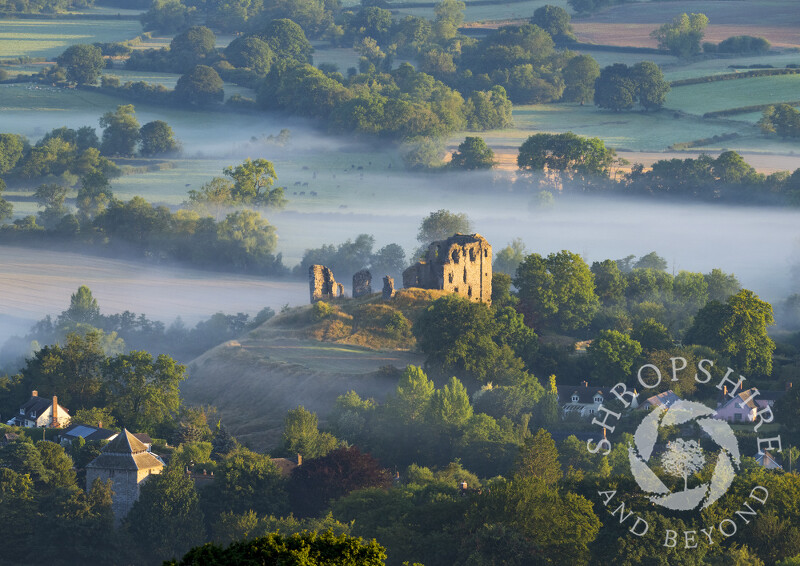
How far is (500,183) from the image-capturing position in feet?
554

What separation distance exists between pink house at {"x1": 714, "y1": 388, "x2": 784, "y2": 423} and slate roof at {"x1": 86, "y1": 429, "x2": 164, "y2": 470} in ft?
80.5

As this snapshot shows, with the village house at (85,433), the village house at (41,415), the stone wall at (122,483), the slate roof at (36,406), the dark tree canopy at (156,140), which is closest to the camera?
the stone wall at (122,483)

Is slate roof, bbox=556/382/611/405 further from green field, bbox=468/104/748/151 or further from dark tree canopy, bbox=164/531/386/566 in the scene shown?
green field, bbox=468/104/748/151

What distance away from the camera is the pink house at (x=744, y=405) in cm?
9525

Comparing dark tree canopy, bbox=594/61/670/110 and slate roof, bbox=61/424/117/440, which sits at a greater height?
dark tree canopy, bbox=594/61/670/110

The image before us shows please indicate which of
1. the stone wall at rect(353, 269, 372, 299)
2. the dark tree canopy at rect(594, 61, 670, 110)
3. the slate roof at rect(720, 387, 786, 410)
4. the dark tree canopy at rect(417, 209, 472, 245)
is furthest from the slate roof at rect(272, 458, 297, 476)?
the dark tree canopy at rect(594, 61, 670, 110)

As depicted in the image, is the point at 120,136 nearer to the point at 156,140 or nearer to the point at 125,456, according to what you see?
the point at 156,140

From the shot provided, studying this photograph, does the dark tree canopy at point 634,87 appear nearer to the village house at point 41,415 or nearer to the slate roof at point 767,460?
the village house at point 41,415

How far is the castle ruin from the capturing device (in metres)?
112

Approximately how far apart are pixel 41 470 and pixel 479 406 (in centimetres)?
2001

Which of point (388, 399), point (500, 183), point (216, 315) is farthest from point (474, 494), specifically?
point (500, 183)

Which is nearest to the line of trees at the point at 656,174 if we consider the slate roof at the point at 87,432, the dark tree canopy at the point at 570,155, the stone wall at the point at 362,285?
the dark tree canopy at the point at 570,155

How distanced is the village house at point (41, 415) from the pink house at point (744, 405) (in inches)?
1061

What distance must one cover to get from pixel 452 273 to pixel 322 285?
699cm
